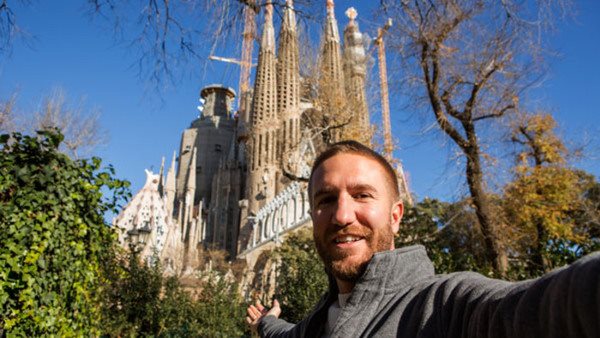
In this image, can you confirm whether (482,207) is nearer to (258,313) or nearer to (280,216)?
(258,313)

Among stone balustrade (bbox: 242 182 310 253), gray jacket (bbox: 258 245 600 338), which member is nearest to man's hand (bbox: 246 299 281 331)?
gray jacket (bbox: 258 245 600 338)

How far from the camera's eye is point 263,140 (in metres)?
28.4

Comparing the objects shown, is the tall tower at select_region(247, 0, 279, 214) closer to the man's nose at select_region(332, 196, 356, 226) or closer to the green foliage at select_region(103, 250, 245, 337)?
the green foliage at select_region(103, 250, 245, 337)

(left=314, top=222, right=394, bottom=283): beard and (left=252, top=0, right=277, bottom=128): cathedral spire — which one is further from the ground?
(left=252, top=0, right=277, bottom=128): cathedral spire

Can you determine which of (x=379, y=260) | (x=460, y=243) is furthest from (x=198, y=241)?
(x=379, y=260)

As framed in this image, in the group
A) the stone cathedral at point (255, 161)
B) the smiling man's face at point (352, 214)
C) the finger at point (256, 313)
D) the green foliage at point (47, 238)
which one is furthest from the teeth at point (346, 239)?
the green foliage at point (47, 238)

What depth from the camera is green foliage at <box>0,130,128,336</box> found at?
2.84 m

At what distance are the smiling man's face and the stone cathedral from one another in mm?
1740

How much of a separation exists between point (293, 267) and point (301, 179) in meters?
1.85

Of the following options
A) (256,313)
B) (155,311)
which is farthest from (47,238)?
(155,311)

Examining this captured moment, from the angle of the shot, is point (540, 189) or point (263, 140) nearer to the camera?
point (540, 189)

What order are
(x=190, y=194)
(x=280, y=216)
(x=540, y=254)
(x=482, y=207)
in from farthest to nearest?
(x=190, y=194) → (x=280, y=216) → (x=540, y=254) → (x=482, y=207)

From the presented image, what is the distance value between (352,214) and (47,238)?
8.90 feet

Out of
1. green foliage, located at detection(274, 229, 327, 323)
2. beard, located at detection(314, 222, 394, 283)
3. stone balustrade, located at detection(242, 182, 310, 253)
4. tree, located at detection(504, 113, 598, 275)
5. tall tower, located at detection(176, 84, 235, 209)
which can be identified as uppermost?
tall tower, located at detection(176, 84, 235, 209)
